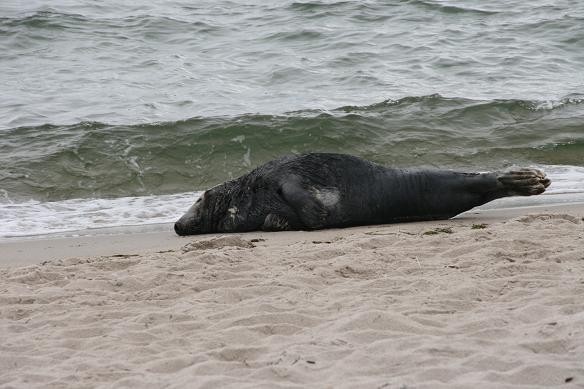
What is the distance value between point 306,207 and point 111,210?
8.13 ft

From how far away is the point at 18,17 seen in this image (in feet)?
62.5

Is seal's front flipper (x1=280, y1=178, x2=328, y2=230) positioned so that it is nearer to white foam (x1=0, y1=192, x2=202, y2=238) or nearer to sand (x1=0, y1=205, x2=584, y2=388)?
sand (x1=0, y1=205, x2=584, y2=388)

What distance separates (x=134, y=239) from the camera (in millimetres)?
7785

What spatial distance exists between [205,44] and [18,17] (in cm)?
417

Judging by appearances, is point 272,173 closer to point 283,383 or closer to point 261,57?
point 283,383

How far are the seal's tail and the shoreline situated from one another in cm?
29

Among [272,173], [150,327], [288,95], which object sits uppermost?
[150,327]

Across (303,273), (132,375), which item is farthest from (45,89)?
(132,375)

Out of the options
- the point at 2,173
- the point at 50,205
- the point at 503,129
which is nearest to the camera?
the point at 50,205

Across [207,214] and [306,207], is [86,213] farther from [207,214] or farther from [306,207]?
[306,207]

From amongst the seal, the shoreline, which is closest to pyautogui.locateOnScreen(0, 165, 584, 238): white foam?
the shoreline

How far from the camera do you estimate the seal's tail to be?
24.7 ft

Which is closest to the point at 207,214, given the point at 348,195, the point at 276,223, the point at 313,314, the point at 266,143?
the point at 276,223

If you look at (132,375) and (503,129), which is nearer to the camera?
(132,375)
